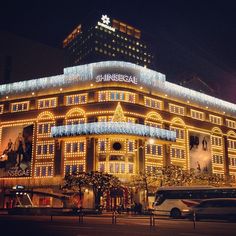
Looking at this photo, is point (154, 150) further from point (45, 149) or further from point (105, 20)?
point (105, 20)

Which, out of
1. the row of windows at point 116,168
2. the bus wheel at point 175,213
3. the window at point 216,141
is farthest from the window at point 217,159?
the bus wheel at point 175,213

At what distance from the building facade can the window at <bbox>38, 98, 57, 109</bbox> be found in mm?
87113

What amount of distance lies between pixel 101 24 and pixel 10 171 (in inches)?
4195

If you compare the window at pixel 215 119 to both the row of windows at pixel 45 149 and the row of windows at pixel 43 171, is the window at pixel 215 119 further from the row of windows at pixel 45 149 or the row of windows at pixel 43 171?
the row of windows at pixel 43 171

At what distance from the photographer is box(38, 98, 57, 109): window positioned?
216ft

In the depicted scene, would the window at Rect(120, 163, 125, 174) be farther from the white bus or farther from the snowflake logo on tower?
the snowflake logo on tower

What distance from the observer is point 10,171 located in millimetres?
65625

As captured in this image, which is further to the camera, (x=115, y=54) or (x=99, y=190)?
(x=115, y=54)

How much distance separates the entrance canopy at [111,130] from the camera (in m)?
55.4

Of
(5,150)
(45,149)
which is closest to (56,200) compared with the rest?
(45,149)

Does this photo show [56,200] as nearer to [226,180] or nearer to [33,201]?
[33,201]

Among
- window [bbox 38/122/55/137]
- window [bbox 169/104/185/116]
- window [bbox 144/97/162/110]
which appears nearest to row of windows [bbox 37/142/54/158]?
window [bbox 38/122/55/137]

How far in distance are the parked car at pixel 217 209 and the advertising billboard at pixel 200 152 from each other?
3503cm

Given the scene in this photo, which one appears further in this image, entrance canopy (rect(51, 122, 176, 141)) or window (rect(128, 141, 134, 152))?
window (rect(128, 141, 134, 152))
